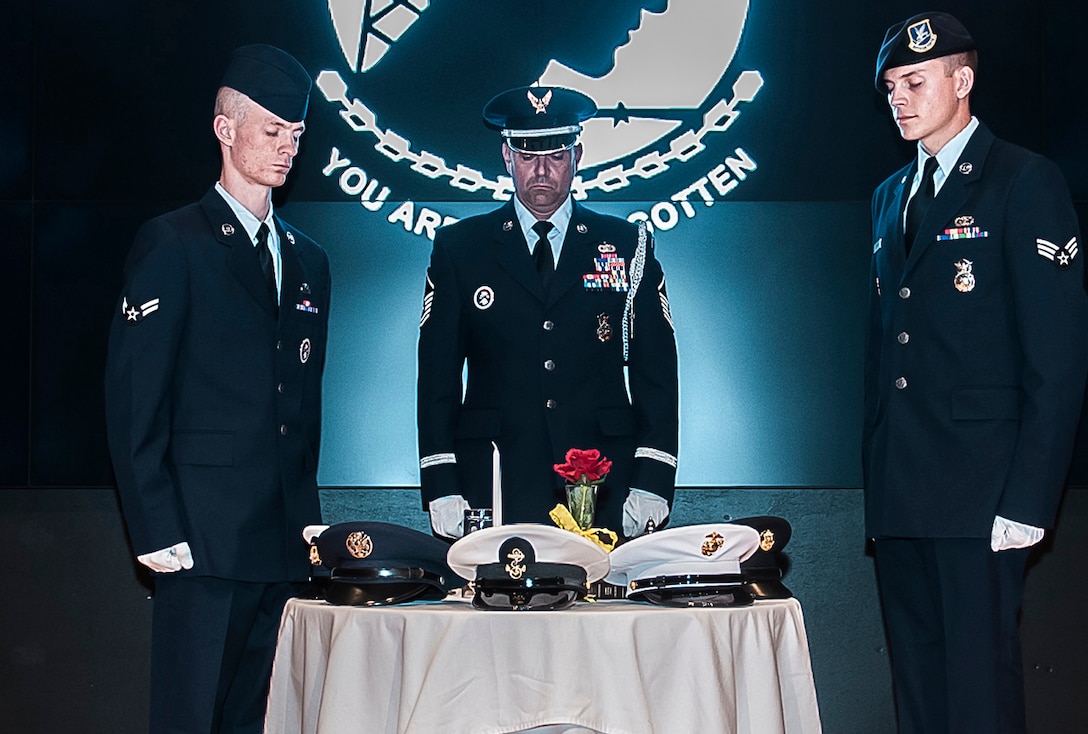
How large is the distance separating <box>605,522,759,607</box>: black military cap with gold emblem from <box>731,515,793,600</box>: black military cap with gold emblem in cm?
6

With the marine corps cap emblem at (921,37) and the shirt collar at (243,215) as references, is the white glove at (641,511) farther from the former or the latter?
the marine corps cap emblem at (921,37)

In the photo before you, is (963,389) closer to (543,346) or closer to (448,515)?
(543,346)

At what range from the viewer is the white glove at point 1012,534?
2.90m

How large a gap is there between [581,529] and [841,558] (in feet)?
6.26

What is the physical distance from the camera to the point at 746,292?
4.25 metres

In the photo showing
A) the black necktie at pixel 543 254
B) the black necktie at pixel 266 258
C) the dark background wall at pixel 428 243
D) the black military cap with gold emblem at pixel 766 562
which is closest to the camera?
the black military cap with gold emblem at pixel 766 562

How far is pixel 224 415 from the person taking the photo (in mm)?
3027

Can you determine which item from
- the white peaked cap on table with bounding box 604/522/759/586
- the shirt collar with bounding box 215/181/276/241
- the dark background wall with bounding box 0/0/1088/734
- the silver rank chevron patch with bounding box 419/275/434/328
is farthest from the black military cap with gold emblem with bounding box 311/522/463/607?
the dark background wall with bounding box 0/0/1088/734

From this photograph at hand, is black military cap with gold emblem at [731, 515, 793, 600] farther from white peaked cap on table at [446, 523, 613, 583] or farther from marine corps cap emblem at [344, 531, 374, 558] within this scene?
marine corps cap emblem at [344, 531, 374, 558]

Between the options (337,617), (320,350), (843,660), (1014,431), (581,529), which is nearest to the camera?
(337,617)

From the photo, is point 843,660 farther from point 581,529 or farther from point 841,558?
point 581,529

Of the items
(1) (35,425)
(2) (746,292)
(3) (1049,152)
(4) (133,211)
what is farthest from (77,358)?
(3) (1049,152)

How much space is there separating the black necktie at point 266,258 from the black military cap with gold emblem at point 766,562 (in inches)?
52.9

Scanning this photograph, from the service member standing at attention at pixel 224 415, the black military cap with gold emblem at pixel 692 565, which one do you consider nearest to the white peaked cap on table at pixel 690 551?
the black military cap with gold emblem at pixel 692 565
